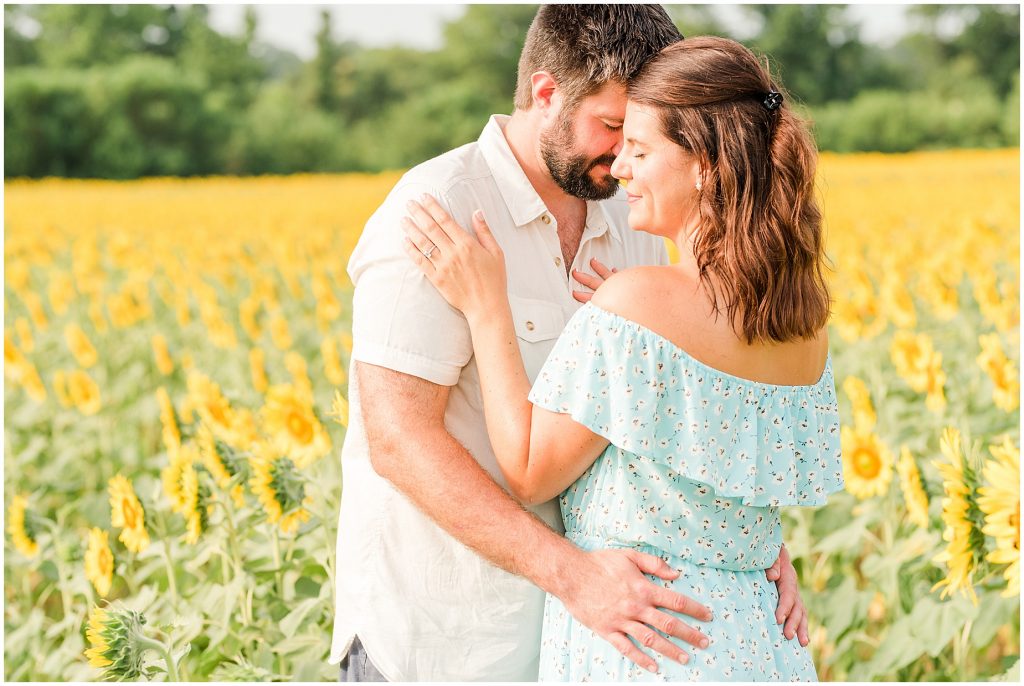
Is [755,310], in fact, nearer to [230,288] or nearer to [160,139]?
[230,288]

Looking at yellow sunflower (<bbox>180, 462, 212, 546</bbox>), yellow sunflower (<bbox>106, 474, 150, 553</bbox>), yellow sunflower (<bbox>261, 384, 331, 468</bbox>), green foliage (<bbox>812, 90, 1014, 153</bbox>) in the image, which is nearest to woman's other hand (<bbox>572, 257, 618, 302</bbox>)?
yellow sunflower (<bbox>261, 384, 331, 468</bbox>)

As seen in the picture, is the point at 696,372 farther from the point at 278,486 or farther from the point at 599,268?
the point at 278,486

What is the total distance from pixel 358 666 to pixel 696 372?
917mm

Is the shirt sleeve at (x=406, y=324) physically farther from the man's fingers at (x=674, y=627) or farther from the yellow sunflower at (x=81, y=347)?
the yellow sunflower at (x=81, y=347)

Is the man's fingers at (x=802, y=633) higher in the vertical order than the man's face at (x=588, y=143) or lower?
lower

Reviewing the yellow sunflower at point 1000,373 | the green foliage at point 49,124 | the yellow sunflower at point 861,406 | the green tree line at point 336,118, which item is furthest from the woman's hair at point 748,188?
the green foliage at point 49,124

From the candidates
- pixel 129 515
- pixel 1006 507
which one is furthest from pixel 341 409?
pixel 1006 507

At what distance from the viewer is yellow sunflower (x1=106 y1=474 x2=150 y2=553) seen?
2.63 meters

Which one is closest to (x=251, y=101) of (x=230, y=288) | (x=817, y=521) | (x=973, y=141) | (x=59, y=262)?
(x=973, y=141)

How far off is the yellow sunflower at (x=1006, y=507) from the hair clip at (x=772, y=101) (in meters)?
0.77

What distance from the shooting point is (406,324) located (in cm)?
202

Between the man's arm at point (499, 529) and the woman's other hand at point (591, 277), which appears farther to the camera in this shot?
the woman's other hand at point (591, 277)

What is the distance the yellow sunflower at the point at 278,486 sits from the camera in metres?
2.52

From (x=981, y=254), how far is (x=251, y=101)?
34.7 meters
